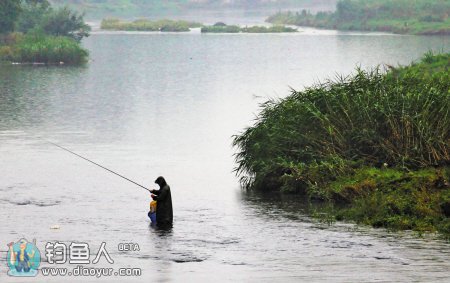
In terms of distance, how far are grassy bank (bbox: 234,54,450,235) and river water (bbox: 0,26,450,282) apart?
103cm

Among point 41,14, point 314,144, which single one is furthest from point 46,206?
point 41,14

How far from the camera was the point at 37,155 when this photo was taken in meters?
50.8

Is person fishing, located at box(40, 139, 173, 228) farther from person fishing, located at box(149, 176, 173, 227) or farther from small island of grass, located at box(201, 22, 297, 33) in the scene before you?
small island of grass, located at box(201, 22, 297, 33)

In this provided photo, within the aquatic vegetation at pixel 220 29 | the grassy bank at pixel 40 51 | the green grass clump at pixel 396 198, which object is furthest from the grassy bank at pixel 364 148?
the aquatic vegetation at pixel 220 29

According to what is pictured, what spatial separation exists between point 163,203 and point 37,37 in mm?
75594

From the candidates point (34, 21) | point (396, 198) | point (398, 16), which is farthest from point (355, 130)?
point (398, 16)

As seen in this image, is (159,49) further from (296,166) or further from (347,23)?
(296,166)

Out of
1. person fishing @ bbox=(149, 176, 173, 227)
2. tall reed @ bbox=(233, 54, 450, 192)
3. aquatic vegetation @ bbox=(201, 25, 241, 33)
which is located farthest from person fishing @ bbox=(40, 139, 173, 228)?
aquatic vegetation @ bbox=(201, 25, 241, 33)

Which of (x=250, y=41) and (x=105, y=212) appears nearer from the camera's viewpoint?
(x=105, y=212)

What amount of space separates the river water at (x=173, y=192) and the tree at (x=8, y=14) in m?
9.43

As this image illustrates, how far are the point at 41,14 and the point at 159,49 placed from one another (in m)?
29.5

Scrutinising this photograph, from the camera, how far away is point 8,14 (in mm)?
110188

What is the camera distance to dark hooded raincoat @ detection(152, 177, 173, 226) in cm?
3207

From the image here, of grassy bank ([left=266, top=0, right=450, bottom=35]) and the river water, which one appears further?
grassy bank ([left=266, top=0, right=450, bottom=35])
